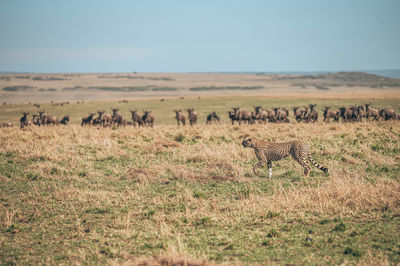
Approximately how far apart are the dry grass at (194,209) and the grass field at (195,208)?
3 centimetres

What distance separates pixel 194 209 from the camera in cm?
939

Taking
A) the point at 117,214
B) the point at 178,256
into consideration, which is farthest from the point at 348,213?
the point at 117,214

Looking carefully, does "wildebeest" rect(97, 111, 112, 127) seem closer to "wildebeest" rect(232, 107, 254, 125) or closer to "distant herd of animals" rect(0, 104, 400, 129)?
"distant herd of animals" rect(0, 104, 400, 129)

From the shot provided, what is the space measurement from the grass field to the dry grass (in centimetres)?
3

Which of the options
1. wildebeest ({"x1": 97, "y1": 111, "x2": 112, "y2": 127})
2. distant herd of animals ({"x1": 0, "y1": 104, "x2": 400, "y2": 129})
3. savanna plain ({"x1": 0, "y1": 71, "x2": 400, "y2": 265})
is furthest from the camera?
wildebeest ({"x1": 97, "y1": 111, "x2": 112, "y2": 127})

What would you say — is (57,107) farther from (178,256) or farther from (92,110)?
(178,256)

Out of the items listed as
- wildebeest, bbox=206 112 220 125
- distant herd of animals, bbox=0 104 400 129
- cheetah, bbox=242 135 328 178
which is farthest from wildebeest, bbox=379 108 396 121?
cheetah, bbox=242 135 328 178

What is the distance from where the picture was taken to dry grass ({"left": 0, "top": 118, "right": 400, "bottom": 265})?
6.87 metres

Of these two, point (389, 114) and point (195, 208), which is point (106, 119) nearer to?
point (195, 208)

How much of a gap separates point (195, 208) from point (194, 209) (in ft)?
0.32

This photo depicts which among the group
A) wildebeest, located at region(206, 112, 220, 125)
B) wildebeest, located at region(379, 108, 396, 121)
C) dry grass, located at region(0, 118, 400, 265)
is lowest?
→ dry grass, located at region(0, 118, 400, 265)

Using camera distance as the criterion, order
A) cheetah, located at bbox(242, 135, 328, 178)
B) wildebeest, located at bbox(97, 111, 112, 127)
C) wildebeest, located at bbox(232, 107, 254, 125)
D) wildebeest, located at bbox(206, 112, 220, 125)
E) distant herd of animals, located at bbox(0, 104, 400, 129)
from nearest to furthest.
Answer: cheetah, located at bbox(242, 135, 328, 178) → distant herd of animals, located at bbox(0, 104, 400, 129) → wildebeest, located at bbox(97, 111, 112, 127) → wildebeest, located at bbox(232, 107, 254, 125) → wildebeest, located at bbox(206, 112, 220, 125)

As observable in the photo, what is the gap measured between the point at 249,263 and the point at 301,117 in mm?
29580

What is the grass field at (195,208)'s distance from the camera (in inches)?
271
